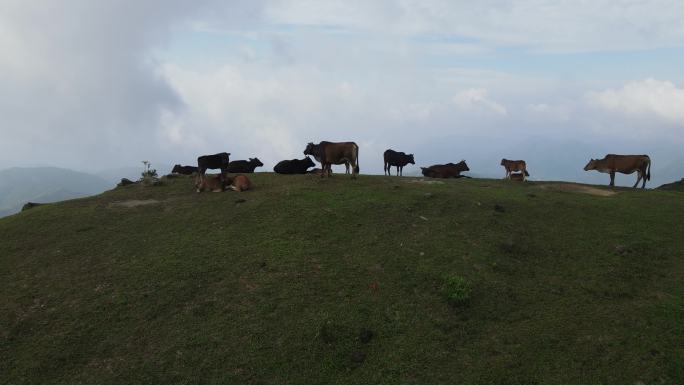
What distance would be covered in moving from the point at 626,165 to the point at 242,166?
62.2 ft

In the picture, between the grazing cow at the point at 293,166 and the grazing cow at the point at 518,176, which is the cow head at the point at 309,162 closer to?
the grazing cow at the point at 293,166

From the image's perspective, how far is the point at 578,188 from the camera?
1891 centimetres

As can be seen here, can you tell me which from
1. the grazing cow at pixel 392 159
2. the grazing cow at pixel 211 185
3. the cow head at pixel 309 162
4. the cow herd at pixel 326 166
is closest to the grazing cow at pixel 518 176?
the cow herd at pixel 326 166

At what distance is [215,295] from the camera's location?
10.2 m

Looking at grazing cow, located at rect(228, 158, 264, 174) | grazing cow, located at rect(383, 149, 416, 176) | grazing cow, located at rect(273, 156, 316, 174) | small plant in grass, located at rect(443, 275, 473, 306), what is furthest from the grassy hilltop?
grazing cow, located at rect(383, 149, 416, 176)

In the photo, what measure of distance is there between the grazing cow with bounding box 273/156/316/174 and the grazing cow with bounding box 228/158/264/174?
3204 millimetres

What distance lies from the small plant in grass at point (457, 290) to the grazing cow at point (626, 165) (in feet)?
44.4

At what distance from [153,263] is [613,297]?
10935 mm

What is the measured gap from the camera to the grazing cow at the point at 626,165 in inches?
779

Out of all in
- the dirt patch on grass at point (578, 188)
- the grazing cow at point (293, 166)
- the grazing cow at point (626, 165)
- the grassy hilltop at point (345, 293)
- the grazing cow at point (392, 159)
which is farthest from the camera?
the grazing cow at point (392, 159)

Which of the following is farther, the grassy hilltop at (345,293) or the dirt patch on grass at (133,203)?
the dirt patch on grass at (133,203)

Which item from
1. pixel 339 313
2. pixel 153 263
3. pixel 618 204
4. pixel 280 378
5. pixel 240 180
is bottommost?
pixel 280 378

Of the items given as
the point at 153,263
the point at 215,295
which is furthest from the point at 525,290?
the point at 153,263

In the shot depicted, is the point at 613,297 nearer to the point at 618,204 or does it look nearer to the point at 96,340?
the point at 618,204
